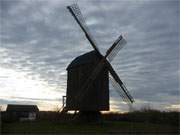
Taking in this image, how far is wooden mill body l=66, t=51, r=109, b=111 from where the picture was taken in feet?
124

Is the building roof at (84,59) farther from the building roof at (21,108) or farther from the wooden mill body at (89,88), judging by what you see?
the building roof at (21,108)

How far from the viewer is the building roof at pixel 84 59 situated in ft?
127

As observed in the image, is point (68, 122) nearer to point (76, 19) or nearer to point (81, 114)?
point (81, 114)

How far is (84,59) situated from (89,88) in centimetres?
345

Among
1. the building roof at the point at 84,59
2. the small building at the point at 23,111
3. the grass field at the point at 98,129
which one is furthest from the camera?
the small building at the point at 23,111

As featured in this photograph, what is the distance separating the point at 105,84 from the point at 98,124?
4044 mm

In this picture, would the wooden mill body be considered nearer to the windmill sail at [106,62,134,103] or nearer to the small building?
the windmill sail at [106,62,134,103]

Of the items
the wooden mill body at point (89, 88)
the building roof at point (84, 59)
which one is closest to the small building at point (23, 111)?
the building roof at point (84, 59)

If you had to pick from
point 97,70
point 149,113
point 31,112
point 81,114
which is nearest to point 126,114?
point 149,113

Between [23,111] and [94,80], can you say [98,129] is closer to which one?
[94,80]

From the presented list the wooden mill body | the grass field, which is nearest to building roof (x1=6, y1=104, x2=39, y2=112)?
the grass field

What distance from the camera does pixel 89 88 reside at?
37.8 metres

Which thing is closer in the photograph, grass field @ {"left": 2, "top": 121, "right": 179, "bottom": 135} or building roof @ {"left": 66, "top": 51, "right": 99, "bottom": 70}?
grass field @ {"left": 2, "top": 121, "right": 179, "bottom": 135}

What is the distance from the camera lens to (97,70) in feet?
123
